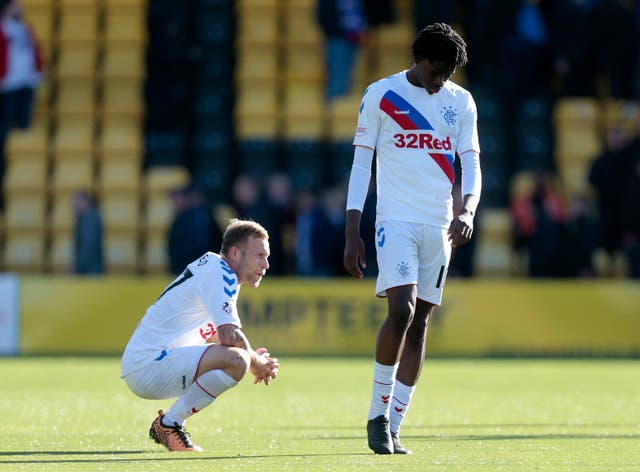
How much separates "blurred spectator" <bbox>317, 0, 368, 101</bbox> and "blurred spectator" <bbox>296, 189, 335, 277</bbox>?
275 centimetres

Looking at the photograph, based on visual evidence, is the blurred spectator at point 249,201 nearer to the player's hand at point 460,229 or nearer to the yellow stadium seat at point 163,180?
the yellow stadium seat at point 163,180

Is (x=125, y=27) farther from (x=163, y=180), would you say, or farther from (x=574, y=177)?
(x=574, y=177)

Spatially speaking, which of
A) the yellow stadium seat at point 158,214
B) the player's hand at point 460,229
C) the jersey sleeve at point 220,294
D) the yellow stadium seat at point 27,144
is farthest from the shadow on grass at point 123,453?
the yellow stadium seat at point 27,144

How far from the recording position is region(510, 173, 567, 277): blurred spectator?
19641 millimetres

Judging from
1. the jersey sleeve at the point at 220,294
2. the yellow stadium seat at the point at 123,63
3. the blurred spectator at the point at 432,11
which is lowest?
the jersey sleeve at the point at 220,294

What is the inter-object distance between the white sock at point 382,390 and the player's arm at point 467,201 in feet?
2.54

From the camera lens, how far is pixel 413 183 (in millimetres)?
7957

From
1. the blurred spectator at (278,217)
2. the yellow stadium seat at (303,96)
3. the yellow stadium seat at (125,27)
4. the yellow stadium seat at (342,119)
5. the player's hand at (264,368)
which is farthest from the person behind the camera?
the yellow stadium seat at (125,27)

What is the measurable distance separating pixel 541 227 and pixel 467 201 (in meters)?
12.0

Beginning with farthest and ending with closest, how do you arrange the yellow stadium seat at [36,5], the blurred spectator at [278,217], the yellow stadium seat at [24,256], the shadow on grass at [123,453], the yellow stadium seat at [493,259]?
1. the yellow stadium seat at [36,5]
2. the yellow stadium seat at [24,256]
3. the yellow stadium seat at [493,259]
4. the blurred spectator at [278,217]
5. the shadow on grass at [123,453]

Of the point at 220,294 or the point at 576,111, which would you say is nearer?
the point at 220,294

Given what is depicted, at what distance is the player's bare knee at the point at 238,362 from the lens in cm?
752

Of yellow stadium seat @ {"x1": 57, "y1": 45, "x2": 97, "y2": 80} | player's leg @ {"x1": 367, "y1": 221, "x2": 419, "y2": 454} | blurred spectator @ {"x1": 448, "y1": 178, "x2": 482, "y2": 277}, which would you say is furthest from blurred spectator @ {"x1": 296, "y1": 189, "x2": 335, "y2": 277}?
player's leg @ {"x1": 367, "y1": 221, "x2": 419, "y2": 454}

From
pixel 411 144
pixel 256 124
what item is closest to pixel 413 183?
pixel 411 144
